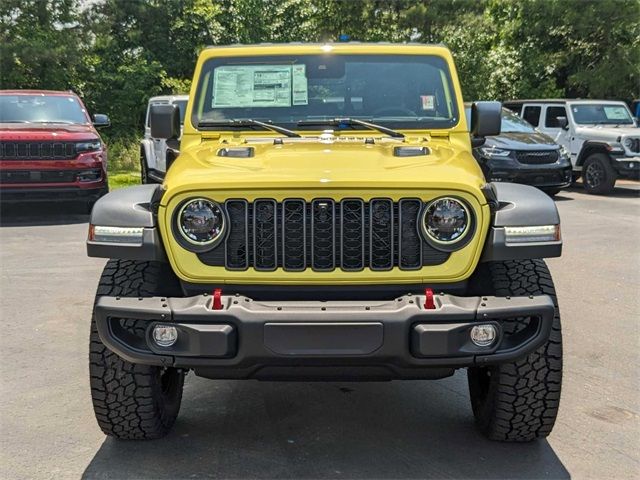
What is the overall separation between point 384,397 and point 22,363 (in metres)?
2.26

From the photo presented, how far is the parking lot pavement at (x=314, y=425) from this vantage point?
3.48 meters

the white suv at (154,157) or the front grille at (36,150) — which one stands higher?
the front grille at (36,150)

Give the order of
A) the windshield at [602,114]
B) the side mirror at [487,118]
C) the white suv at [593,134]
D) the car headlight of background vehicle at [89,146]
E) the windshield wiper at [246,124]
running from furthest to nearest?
1. the windshield at [602,114]
2. the white suv at [593,134]
3. the car headlight of background vehicle at [89,146]
4. the side mirror at [487,118]
5. the windshield wiper at [246,124]

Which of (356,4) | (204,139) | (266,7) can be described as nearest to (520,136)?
(204,139)

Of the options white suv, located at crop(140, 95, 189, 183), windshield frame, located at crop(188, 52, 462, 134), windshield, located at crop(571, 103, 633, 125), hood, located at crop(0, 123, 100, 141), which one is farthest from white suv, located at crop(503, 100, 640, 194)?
windshield frame, located at crop(188, 52, 462, 134)

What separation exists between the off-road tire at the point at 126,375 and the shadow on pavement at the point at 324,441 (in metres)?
0.16

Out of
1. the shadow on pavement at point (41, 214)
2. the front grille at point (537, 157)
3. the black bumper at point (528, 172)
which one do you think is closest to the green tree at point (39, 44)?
the shadow on pavement at point (41, 214)

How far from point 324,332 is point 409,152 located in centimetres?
119

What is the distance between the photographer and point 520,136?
46.4 ft

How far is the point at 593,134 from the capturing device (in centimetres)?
1507

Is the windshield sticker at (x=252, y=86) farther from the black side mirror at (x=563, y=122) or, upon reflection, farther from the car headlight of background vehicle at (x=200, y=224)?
the black side mirror at (x=563, y=122)

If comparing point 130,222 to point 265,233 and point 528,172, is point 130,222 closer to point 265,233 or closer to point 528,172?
point 265,233

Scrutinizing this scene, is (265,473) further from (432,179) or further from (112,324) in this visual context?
(432,179)

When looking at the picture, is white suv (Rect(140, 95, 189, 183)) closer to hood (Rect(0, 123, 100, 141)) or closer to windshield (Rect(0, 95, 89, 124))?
windshield (Rect(0, 95, 89, 124))
